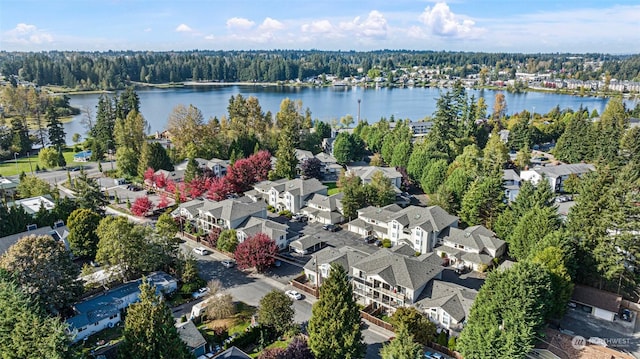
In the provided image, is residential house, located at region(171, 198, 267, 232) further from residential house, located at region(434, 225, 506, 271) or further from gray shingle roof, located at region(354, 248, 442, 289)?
residential house, located at region(434, 225, 506, 271)

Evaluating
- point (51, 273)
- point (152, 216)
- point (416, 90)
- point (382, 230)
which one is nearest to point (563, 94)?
point (416, 90)

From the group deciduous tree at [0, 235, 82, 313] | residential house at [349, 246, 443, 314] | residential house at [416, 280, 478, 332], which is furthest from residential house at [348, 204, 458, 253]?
deciduous tree at [0, 235, 82, 313]

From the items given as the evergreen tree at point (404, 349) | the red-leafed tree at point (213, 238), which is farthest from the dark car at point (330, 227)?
the evergreen tree at point (404, 349)

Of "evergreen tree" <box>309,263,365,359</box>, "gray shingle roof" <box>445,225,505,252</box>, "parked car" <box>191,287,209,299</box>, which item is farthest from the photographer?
"gray shingle roof" <box>445,225,505,252</box>

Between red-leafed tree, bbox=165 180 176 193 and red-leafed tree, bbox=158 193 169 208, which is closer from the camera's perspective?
red-leafed tree, bbox=158 193 169 208

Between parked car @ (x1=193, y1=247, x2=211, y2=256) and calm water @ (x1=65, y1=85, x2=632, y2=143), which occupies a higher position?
calm water @ (x1=65, y1=85, x2=632, y2=143)

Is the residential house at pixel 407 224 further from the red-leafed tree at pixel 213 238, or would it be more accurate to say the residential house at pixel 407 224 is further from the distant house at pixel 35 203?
the distant house at pixel 35 203
